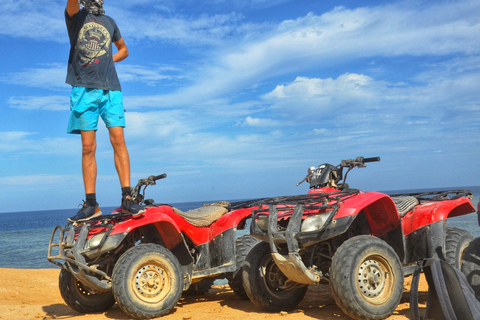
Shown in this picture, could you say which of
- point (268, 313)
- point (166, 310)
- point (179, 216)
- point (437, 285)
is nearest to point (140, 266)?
point (166, 310)

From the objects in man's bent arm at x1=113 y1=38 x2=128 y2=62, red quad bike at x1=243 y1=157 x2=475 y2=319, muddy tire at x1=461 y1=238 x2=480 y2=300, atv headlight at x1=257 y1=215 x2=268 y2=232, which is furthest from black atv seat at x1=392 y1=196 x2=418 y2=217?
man's bent arm at x1=113 y1=38 x2=128 y2=62

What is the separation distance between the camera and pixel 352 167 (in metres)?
6.93

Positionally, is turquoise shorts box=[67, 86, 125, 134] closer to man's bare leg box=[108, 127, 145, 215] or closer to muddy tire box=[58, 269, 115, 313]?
man's bare leg box=[108, 127, 145, 215]

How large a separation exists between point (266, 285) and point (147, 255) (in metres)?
→ 1.40

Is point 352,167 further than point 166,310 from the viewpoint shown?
Yes

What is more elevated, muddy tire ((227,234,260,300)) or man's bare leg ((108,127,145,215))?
man's bare leg ((108,127,145,215))

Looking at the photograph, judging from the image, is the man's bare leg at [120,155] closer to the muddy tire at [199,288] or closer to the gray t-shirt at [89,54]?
the gray t-shirt at [89,54]

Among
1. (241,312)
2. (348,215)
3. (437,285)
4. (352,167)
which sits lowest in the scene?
(241,312)

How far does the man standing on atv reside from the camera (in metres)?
6.00

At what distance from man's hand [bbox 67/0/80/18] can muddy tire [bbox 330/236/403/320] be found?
405 cm

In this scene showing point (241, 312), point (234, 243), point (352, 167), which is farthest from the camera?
point (352, 167)

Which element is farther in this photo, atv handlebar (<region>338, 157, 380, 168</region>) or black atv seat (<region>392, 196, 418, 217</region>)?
atv handlebar (<region>338, 157, 380, 168</region>)

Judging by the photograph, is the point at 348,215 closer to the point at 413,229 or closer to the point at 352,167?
the point at 413,229

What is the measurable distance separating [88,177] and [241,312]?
2.44 metres
